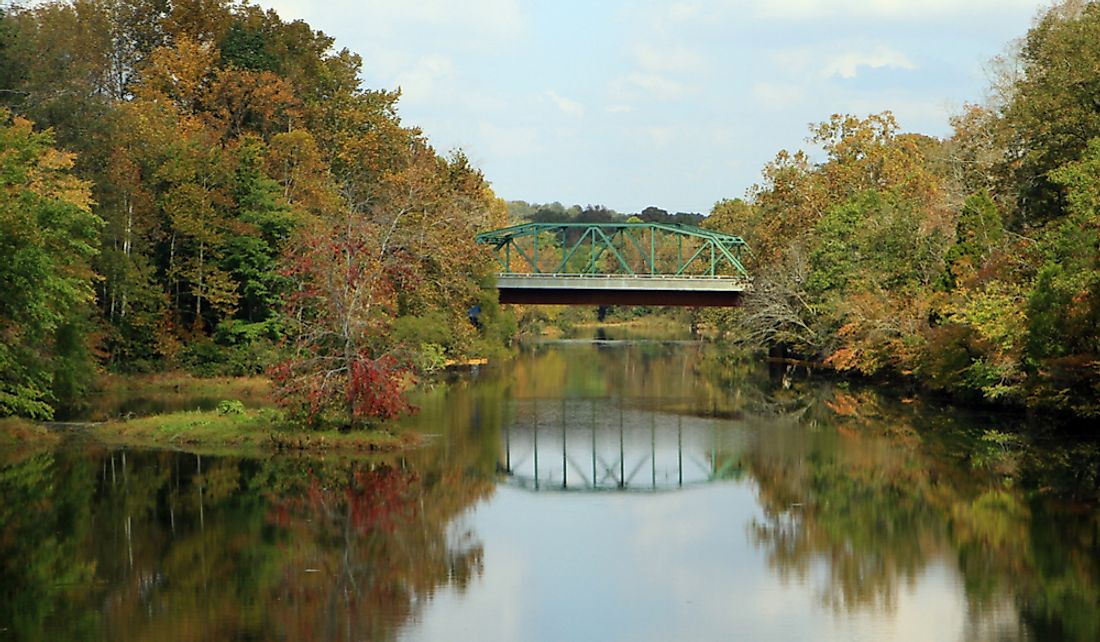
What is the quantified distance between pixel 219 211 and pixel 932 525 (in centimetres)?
3561

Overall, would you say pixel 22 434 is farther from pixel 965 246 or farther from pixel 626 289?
pixel 626 289

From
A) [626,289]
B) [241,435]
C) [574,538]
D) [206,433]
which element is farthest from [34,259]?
[626,289]

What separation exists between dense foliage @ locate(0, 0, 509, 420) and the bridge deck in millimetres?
6919

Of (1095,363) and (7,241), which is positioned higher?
(7,241)

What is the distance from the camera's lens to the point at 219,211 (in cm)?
5453

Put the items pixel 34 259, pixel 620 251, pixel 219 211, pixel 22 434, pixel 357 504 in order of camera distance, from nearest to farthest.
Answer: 1. pixel 357 504
2. pixel 34 259
3. pixel 22 434
4. pixel 219 211
5. pixel 620 251

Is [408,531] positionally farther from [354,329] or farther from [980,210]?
[980,210]

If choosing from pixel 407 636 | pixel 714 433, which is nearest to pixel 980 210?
pixel 714 433

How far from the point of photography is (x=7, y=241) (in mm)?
33969

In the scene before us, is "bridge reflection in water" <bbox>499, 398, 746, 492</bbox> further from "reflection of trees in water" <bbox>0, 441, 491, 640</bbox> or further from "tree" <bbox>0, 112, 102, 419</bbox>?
"tree" <bbox>0, 112, 102, 419</bbox>

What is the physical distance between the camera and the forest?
35594 millimetres

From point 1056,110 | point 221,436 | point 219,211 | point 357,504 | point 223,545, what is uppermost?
point 1056,110

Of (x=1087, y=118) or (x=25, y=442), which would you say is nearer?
(x=25, y=442)

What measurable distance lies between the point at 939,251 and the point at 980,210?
627cm
